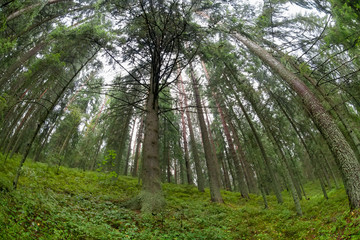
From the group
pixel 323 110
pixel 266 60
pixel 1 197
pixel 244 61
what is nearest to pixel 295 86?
pixel 323 110

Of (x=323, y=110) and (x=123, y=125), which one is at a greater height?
(x=123, y=125)

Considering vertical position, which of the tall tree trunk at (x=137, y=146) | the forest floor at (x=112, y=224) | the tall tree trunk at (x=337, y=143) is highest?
the tall tree trunk at (x=137, y=146)

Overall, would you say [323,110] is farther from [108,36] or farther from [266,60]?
[108,36]

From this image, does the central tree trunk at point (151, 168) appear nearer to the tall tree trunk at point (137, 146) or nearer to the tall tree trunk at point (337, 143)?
the tall tree trunk at point (337, 143)

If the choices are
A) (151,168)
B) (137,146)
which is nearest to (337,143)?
(151,168)

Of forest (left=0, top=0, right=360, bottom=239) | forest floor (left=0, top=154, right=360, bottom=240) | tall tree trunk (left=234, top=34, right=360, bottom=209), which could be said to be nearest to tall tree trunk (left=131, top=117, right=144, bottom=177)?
forest (left=0, top=0, right=360, bottom=239)

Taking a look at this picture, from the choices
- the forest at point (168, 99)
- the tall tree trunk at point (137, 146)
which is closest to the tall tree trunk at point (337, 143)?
the forest at point (168, 99)

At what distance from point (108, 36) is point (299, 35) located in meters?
8.53

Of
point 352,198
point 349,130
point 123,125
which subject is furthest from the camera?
point 123,125

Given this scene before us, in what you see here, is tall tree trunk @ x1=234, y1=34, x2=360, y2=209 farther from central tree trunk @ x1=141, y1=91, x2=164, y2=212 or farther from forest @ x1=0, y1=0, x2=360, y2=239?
central tree trunk @ x1=141, y1=91, x2=164, y2=212

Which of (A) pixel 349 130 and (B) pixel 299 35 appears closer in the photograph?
(A) pixel 349 130

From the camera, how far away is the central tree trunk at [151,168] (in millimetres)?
5031

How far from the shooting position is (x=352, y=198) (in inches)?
159

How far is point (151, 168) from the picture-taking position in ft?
18.7
